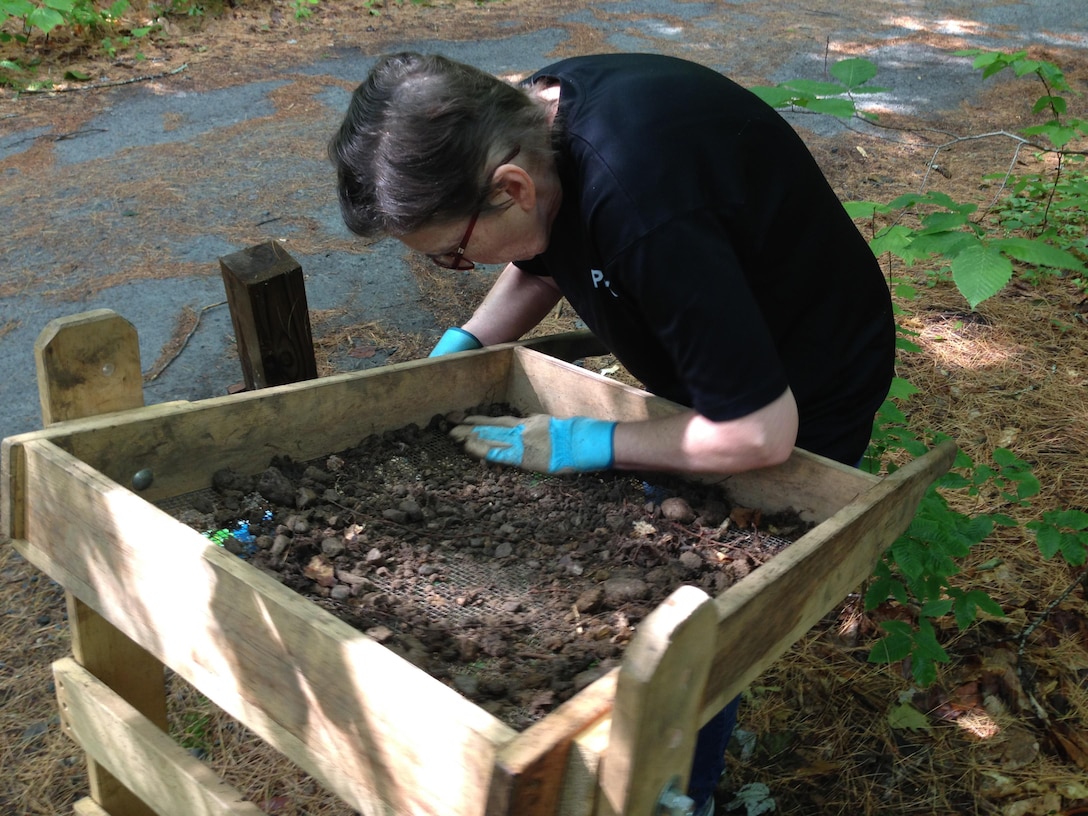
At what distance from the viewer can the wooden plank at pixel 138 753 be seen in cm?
141

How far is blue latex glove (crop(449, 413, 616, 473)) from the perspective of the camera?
1.71 metres

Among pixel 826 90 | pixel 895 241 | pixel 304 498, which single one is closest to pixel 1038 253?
pixel 895 241

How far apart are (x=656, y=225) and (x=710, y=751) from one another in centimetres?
110

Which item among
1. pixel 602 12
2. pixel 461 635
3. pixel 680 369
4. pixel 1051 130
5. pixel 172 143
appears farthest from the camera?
pixel 602 12

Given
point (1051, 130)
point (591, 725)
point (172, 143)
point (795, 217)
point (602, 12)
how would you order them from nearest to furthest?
1. point (591, 725)
2. point (795, 217)
3. point (1051, 130)
4. point (172, 143)
5. point (602, 12)

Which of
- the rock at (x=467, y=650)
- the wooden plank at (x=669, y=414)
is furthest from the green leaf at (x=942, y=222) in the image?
the rock at (x=467, y=650)

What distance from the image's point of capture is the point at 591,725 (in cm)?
95

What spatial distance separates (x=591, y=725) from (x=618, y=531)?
0.67m

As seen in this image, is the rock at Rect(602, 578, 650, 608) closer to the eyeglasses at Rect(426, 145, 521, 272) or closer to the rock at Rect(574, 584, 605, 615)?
the rock at Rect(574, 584, 605, 615)

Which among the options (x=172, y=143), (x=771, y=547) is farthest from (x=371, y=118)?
(x=172, y=143)

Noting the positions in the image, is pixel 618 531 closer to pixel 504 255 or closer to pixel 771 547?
pixel 771 547

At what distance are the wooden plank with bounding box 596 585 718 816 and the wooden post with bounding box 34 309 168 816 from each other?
41.7 inches

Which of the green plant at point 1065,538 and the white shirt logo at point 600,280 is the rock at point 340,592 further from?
the green plant at point 1065,538

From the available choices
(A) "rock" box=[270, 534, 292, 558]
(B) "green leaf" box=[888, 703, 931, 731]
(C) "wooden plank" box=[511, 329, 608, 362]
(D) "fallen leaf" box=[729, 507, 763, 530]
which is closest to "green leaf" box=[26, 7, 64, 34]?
(C) "wooden plank" box=[511, 329, 608, 362]
